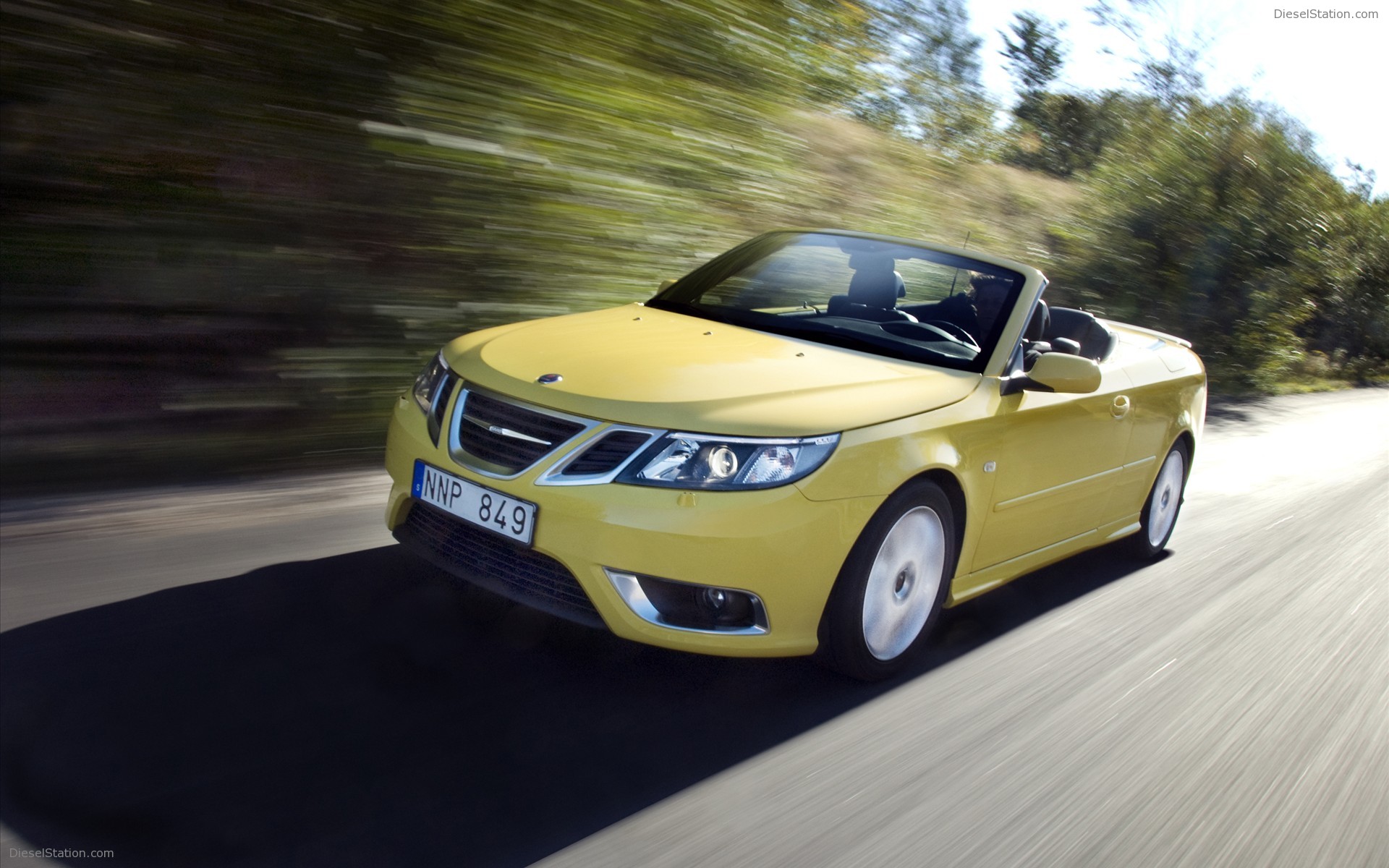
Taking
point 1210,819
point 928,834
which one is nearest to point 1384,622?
point 1210,819

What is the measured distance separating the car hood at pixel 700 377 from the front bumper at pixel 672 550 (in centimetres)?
17

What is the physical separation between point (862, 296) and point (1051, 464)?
0.92m

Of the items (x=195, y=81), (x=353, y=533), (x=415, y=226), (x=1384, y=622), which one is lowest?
(x=353, y=533)

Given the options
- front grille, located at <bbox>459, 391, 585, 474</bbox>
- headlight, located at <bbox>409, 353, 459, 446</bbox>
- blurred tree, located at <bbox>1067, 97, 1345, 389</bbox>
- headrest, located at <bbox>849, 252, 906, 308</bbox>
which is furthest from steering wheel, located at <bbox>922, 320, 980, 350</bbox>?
blurred tree, located at <bbox>1067, 97, 1345, 389</bbox>

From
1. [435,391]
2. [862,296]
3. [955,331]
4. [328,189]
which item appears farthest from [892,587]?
[328,189]

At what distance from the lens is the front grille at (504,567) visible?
121 inches

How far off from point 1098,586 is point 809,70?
6.37m

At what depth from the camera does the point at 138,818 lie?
2377mm

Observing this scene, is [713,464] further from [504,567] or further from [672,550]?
[504,567]

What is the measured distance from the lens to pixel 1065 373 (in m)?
3.84

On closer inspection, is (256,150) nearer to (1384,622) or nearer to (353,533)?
(353,533)

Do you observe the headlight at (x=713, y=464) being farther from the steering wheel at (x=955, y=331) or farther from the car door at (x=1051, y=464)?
the steering wheel at (x=955, y=331)

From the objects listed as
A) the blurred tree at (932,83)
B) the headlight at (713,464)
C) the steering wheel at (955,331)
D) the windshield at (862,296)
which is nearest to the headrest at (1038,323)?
the windshield at (862,296)

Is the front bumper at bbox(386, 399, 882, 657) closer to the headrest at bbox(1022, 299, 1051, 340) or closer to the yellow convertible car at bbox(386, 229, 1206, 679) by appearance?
the yellow convertible car at bbox(386, 229, 1206, 679)
